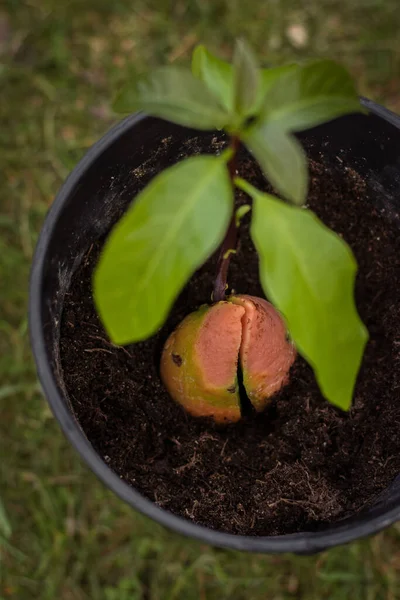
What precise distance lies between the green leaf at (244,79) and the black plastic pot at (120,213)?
10.8 inches

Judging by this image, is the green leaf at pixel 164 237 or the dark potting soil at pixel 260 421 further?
the dark potting soil at pixel 260 421

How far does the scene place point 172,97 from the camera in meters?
0.57

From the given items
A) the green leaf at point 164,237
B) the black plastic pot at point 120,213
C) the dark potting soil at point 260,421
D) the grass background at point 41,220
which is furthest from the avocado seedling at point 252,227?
the grass background at point 41,220

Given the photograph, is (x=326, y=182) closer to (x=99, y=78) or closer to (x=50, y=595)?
(x=99, y=78)

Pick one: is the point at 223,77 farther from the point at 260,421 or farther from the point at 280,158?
the point at 260,421

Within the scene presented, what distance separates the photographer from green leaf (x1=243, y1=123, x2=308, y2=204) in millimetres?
531

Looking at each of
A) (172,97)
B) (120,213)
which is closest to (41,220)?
(120,213)

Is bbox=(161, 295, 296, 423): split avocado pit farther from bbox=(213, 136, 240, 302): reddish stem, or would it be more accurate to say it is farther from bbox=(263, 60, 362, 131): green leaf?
bbox=(263, 60, 362, 131): green leaf

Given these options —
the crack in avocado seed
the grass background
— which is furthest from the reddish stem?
the grass background

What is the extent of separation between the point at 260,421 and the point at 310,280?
1.54ft

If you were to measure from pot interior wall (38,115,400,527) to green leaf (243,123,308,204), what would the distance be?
12.1 inches

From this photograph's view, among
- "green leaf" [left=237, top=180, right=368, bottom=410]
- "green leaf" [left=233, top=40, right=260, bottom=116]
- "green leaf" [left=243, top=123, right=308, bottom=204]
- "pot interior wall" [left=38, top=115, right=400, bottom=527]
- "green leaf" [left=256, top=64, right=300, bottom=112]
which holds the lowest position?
"pot interior wall" [left=38, top=115, right=400, bottom=527]

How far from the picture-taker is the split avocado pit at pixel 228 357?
83cm

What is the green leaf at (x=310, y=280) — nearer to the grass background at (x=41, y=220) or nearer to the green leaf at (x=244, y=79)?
the green leaf at (x=244, y=79)
